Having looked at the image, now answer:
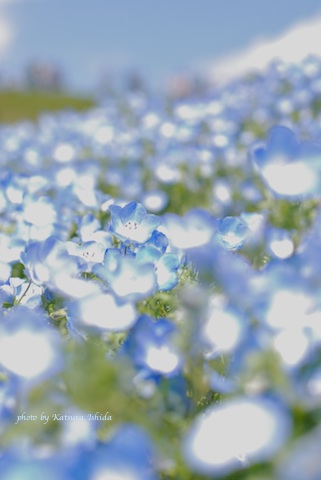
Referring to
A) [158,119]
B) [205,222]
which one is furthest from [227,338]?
[158,119]

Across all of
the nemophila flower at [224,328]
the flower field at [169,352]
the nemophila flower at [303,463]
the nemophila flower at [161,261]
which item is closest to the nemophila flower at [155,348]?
the flower field at [169,352]

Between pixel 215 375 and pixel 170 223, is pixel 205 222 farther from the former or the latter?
pixel 215 375

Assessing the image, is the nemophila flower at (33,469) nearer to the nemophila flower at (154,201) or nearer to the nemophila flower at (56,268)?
the nemophila flower at (56,268)

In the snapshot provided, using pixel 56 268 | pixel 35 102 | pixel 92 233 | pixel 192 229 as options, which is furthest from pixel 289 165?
pixel 35 102

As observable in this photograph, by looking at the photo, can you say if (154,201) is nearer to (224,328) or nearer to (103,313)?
(103,313)

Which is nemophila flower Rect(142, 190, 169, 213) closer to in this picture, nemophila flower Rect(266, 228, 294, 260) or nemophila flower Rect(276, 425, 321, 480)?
nemophila flower Rect(266, 228, 294, 260)

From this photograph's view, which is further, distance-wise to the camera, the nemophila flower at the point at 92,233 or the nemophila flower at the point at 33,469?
the nemophila flower at the point at 92,233
